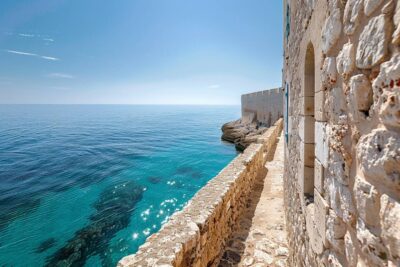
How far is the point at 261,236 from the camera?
4395 millimetres

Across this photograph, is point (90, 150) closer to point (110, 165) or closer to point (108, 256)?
point (110, 165)

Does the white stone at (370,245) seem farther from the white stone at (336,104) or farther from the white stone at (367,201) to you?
the white stone at (336,104)

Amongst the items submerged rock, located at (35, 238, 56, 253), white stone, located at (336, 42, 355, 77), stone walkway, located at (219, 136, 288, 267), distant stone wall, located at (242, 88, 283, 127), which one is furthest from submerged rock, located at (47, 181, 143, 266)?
distant stone wall, located at (242, 88, 283, 127)

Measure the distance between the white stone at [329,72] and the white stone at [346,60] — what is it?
10 cm

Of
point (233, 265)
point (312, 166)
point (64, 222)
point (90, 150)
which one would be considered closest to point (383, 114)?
point (312, 166)

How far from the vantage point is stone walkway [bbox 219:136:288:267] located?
Result: 376 centimetres

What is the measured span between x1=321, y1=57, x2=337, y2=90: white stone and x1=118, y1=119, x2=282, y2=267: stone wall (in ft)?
7.84

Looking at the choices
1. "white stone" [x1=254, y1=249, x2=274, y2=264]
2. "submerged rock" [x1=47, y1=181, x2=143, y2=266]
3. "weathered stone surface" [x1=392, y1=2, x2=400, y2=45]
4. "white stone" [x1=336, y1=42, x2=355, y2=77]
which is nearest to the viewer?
"weathered stone surface" [x1=392, y1=2, x2=400, y2=45]

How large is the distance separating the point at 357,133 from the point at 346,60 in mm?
450

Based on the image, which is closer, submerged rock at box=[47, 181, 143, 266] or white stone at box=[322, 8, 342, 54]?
white stone at box=[322, 8, 342, 54]

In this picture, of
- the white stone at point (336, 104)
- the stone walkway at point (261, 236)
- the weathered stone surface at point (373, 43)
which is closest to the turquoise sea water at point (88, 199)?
the stone walkway at point (261, 236)

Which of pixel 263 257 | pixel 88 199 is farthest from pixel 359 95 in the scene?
pixel 88 199

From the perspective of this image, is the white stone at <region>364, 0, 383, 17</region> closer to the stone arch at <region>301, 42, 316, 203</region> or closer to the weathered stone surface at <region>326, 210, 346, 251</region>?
the weathered stone surface at <region>326, 210, 346, 251</region>

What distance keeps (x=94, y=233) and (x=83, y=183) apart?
584 cm
